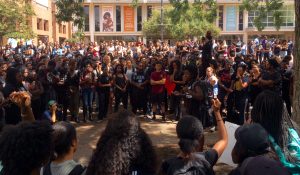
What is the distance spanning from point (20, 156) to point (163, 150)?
5.47m

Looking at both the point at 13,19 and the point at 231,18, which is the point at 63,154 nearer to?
the point at 13,19

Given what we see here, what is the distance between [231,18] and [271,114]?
6137 cm

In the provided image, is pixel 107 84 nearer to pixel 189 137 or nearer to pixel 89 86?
pixel 89 86

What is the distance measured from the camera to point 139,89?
1088 cm

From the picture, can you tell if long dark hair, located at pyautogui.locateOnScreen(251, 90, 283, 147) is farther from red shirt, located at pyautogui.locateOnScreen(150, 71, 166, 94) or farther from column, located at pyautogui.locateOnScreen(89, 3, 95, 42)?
column, located at pyautogui.locateOnScreen(89, 3, 95, 42)

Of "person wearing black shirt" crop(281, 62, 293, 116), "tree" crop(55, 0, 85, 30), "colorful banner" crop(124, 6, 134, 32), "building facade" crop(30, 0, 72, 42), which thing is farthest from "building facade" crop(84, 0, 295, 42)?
"person wearing black shirt" crop(281, 62, 293, 116)

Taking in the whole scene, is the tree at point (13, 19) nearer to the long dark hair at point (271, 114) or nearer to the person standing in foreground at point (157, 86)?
the person standing in foreground at point (157, 86)

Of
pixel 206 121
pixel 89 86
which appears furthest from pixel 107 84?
pixel 206 121

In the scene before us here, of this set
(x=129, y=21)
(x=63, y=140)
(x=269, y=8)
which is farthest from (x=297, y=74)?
(x=129, y=21)

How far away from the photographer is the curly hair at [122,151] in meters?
2.35

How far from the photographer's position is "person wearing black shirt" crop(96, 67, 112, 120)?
1020 centimetres

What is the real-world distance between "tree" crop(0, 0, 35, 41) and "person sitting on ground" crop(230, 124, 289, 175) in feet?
77.5

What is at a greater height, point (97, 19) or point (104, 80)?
point (97, 19)

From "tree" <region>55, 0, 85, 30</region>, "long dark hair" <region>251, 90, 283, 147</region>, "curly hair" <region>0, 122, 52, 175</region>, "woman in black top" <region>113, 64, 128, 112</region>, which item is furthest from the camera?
"tree" <region>55, 0, 85, 30</region>
